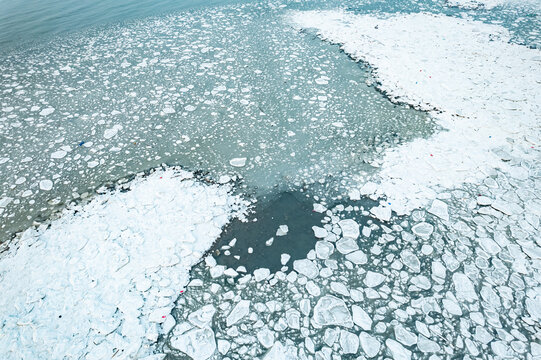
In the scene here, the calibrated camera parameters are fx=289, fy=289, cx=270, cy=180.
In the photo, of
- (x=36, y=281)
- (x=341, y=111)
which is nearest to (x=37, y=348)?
(x=36, y=281)

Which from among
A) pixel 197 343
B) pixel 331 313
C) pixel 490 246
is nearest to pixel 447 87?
pixel 490 246

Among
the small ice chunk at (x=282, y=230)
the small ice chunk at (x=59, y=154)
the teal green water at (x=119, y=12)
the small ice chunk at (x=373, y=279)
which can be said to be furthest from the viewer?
the teal green water at (x=119, y=12)

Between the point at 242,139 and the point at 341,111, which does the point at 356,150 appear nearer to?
the point at 341,111

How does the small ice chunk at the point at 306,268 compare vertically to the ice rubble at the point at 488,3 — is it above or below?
below

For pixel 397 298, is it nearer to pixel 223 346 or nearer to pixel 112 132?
pixel 223 346

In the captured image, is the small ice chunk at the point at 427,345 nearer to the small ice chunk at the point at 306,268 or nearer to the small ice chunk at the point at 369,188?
the small ice chunk at the point at 306,268

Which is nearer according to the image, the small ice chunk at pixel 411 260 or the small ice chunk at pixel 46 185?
the small ice chunk at pixel 411 260

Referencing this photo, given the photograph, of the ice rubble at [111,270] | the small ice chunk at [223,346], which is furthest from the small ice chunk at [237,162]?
the small ice chunk at [223,346]
